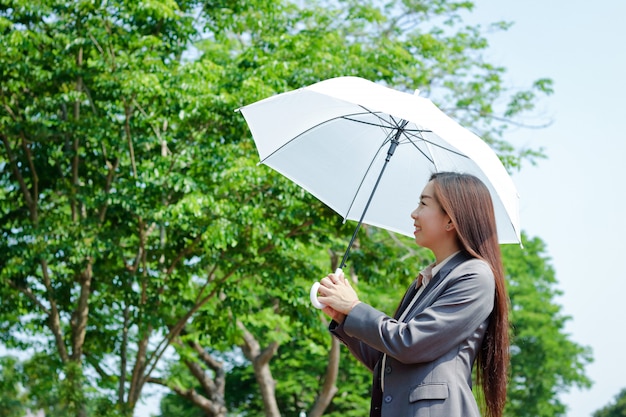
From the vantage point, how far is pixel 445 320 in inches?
117

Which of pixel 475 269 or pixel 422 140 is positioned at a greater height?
pixel 422 140

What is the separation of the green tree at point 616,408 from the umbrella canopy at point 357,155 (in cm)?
4003

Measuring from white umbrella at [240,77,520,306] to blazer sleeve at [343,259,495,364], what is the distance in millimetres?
911

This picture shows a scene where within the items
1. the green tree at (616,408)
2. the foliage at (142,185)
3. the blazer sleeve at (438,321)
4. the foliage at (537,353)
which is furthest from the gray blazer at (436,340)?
the green tree at (616,408)

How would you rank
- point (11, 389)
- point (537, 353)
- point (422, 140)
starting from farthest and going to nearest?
point (537, 353) < point (11, 389) < point (422, 140)

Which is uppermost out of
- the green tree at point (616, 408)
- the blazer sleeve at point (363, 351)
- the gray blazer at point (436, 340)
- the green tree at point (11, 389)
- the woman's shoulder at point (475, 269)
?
the green tree at point (616, 408)

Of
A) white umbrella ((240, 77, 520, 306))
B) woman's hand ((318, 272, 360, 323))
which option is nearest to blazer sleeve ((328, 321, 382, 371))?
woman's hand ((318, 272, 360, 323))

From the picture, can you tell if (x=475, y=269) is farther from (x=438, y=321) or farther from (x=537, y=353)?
(x=537, y=353)

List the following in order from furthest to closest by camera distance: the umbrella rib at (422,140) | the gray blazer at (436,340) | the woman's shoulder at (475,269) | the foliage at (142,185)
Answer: the foliage at (142,185) → the umbrella rib at (422,140) → the woman's shoulder at (475,269) → the gray blazer at (436,340)

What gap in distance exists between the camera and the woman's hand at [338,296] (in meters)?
3.12

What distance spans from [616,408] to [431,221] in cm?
4225

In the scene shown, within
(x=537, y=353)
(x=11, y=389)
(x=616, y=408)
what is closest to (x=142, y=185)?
(x=11, y=389)

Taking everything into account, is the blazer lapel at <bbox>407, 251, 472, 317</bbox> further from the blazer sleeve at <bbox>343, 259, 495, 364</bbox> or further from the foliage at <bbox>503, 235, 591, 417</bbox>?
the foliage at <bbox>503, 235, 591, 417</bbox>

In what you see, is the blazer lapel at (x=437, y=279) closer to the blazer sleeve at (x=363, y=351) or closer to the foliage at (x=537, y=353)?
the blazer sleeve at (x=363, y=351)
